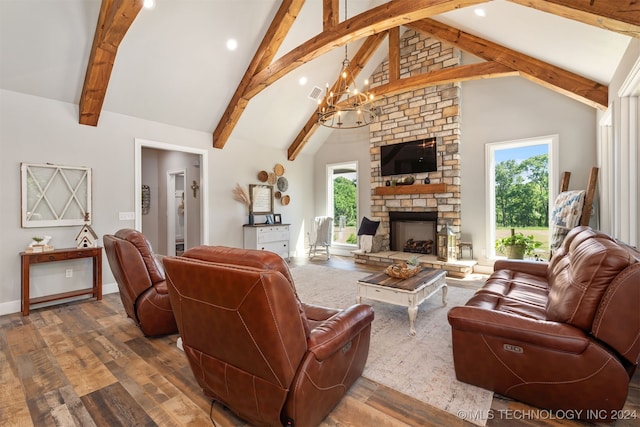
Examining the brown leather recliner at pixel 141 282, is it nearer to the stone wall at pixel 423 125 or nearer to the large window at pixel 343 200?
the stone wall at pixel 423 125

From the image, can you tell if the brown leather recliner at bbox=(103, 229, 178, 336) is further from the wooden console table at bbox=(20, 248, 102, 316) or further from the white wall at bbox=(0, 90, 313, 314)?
the white wall at bbox=(0, 90, 313, 314)

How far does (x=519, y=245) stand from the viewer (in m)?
4.59

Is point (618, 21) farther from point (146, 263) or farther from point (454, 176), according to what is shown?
point (146, 263)

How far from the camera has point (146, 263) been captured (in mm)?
2756

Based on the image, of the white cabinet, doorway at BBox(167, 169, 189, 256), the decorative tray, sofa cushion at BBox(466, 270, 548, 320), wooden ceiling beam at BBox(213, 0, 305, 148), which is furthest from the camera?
doorway at BBox(167, 169, 189, 256)

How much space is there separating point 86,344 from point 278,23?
14.7 feet

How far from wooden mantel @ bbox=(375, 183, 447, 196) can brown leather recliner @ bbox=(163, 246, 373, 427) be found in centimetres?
438

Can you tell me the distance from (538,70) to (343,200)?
457 cm

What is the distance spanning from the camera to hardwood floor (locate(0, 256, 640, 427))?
171cm

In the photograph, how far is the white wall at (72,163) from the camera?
356cm

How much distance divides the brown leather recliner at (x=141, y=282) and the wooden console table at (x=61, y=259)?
1.44 m

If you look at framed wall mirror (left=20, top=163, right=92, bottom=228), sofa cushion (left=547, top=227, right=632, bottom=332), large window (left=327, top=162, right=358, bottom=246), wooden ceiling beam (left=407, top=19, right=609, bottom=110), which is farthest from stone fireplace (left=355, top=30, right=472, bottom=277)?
framed wall mirror (left=20, top=163, right=92, bottom=228)

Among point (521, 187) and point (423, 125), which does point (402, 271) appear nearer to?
point (521, 187)

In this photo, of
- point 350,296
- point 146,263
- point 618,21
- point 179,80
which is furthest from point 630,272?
point 179,80
